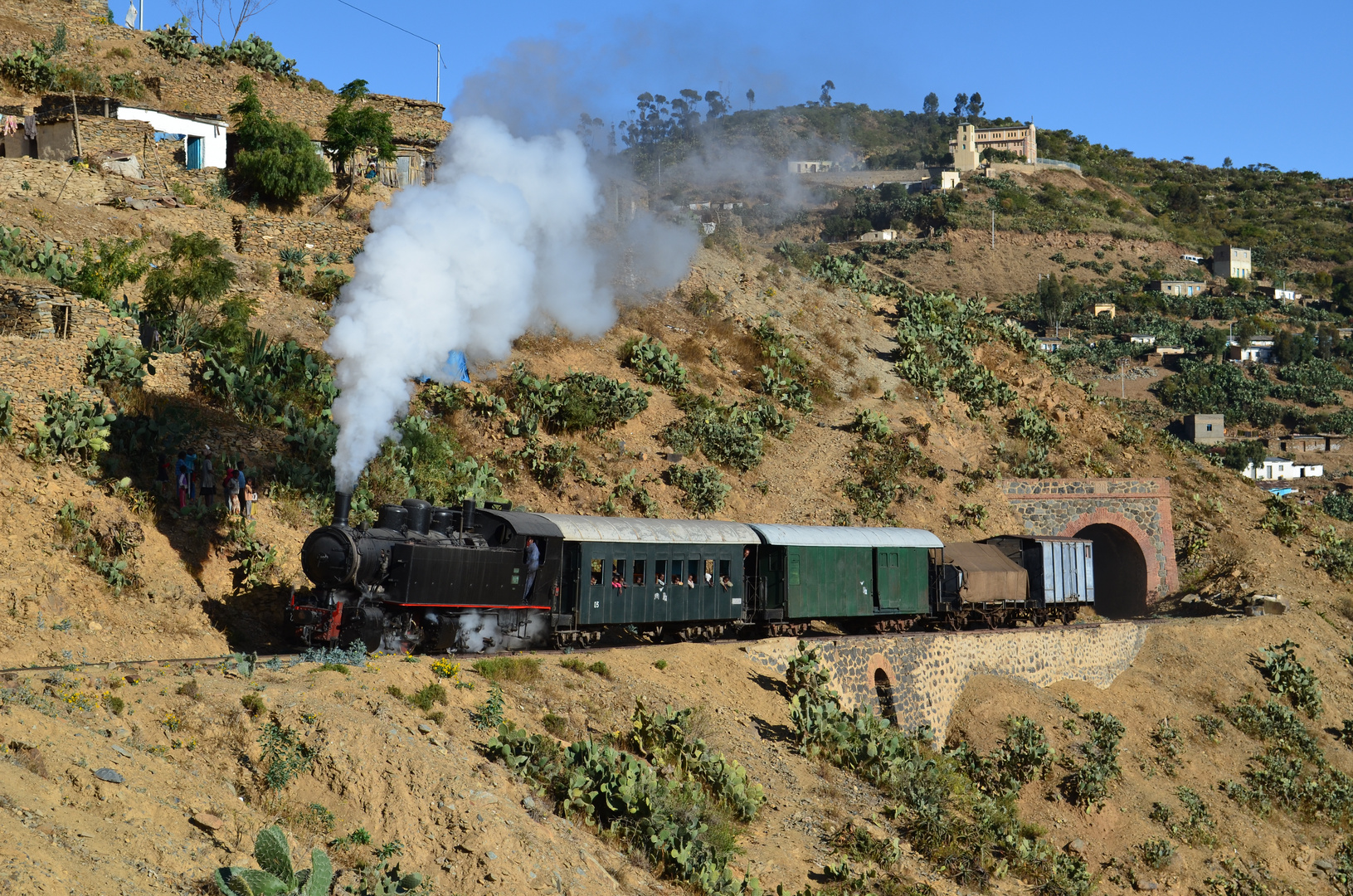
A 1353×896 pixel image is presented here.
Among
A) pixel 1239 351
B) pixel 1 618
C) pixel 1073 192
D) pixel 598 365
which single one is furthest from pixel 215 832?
pixel 1073 192

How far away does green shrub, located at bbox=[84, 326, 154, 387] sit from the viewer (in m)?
23.2

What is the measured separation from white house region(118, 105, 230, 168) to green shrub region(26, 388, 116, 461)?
1864 cm

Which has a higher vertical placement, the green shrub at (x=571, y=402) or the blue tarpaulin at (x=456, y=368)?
the blue tarpaulin at (x=456, y=368)

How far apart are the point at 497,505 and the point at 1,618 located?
871 cm

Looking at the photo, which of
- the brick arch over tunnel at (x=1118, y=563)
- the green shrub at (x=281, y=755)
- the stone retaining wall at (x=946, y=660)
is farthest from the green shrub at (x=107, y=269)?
the brick arch over tunnel at (x=1118, y=563)

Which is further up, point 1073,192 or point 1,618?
point 1073,192

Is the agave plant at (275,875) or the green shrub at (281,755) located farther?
the green shrub at (281,755)

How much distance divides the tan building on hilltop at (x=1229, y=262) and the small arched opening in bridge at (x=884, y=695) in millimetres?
Result: 123131

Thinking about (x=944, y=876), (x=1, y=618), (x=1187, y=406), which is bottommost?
(x=944, y=876)

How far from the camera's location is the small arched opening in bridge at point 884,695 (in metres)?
25.1

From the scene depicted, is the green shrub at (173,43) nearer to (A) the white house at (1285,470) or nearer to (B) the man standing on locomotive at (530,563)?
(B) the man standing on locomotive at (530,563)

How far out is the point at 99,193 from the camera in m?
33.7

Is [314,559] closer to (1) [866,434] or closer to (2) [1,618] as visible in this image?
(2) [1,618]

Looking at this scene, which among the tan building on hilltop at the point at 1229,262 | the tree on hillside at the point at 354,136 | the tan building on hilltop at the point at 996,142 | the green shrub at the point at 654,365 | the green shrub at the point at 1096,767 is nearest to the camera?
the green shrub at the point at 1096,767
